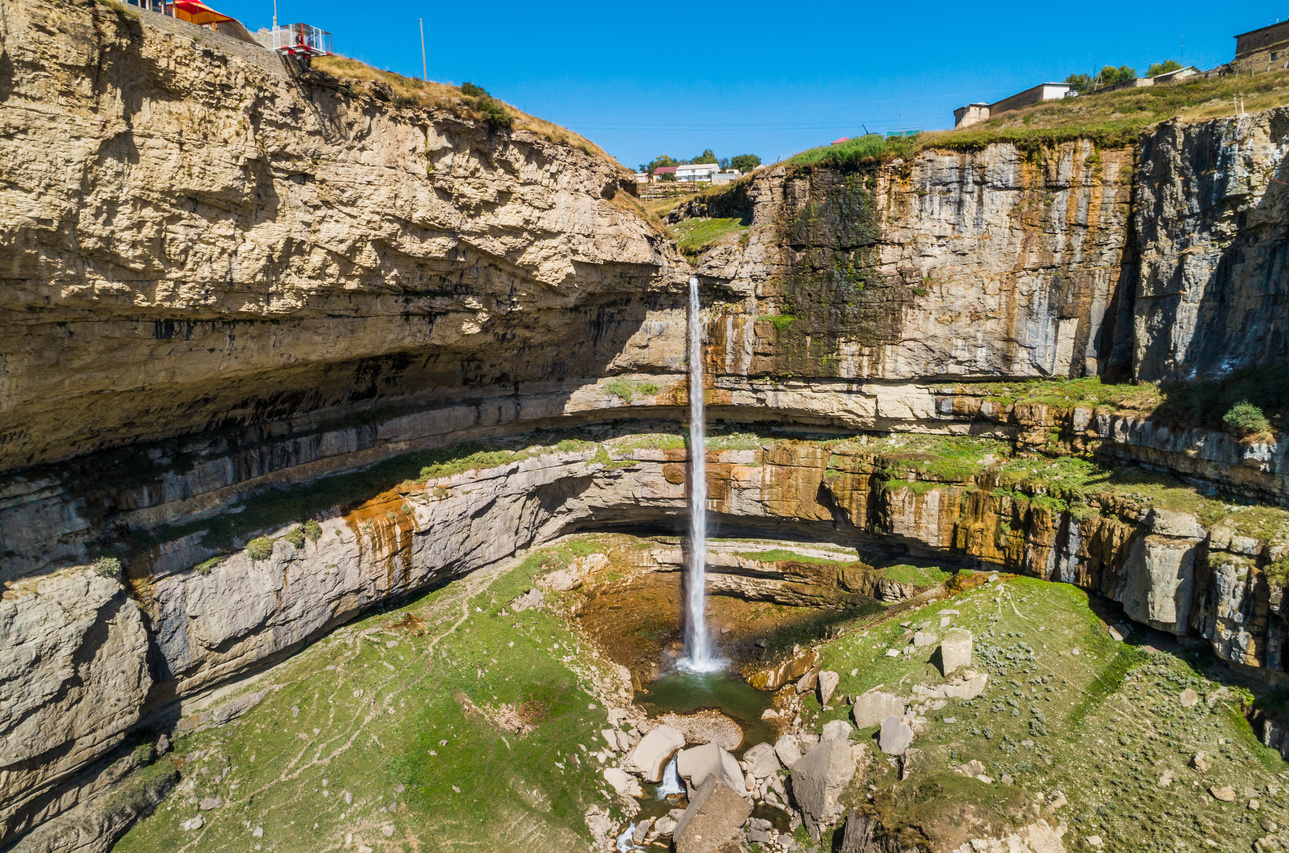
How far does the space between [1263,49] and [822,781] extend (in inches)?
1027

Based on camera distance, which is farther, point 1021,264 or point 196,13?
point 1021,264

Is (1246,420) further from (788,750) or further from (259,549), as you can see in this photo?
(259,549)

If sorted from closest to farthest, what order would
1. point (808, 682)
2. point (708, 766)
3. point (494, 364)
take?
point (708, 766), point (808, 682), point (494, 364)

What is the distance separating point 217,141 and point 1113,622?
21.4 metres

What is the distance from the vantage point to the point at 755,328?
74.5 feet

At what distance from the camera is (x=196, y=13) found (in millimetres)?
12625

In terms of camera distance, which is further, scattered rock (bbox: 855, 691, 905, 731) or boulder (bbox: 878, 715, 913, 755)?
scattered rock (bbox: 855, 691, 905, 731)

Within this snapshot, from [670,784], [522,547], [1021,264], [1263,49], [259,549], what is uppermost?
[1263,49]

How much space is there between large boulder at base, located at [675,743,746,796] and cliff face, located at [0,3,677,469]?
12.1m

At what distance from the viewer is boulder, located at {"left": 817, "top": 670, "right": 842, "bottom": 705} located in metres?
16.7

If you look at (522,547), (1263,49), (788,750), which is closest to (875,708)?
(788,750)

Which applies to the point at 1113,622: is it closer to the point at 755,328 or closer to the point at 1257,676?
the point at 1257,676

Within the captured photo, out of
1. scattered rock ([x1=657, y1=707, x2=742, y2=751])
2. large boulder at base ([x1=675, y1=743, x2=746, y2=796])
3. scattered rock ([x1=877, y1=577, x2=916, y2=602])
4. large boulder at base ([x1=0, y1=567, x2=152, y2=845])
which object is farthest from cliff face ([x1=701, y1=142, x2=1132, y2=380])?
large boulder at base ([x1=0, y1=567, x2=152, y2=845])

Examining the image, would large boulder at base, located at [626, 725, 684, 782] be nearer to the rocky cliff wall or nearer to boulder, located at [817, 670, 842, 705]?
boulder, located at [817, 670, 842, 705]
